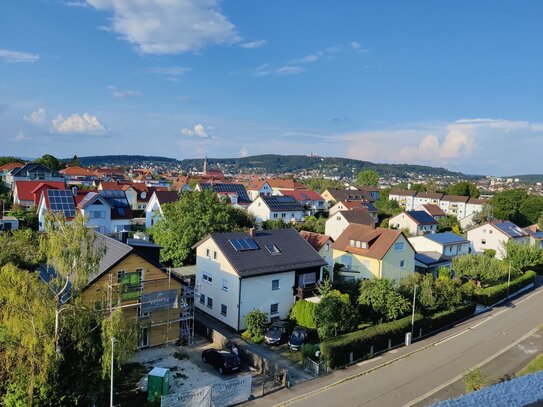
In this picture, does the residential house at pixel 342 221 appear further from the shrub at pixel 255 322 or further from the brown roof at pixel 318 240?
the shrub at pixel 255 322

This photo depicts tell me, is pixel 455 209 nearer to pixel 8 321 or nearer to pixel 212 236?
pixel 212 236

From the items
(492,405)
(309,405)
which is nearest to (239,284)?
(309,405)

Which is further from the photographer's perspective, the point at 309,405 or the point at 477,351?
the point at 477,351

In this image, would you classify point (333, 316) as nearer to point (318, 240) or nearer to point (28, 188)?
point (318, 240)

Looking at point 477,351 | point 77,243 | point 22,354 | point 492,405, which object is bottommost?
point 477,351

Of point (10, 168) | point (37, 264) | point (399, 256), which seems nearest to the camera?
point (37, 264)

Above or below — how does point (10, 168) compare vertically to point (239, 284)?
above
